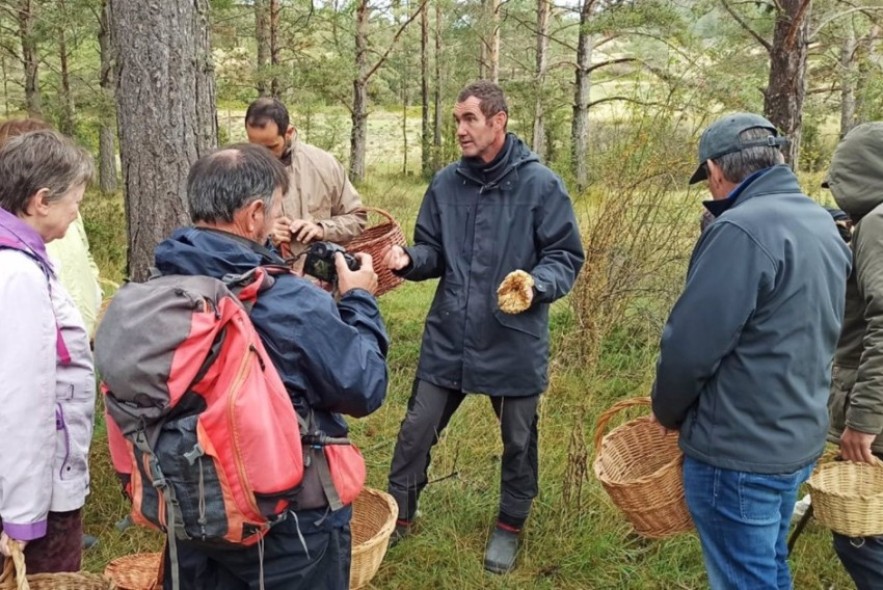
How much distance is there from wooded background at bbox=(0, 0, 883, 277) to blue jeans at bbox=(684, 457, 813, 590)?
2890mm

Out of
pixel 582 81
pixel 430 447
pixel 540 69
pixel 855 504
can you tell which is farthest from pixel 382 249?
pixel 540 69

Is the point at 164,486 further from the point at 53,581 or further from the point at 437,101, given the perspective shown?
the point at 437,101

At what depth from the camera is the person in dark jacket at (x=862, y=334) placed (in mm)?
2746

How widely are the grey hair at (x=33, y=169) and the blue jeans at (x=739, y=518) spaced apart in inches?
86.5

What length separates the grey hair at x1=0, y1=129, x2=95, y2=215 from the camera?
2.34 metres

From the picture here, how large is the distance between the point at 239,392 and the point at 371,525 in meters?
1.71

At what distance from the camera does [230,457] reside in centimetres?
177

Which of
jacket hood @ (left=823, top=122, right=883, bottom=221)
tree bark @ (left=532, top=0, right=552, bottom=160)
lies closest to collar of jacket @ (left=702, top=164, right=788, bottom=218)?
jacket hood @ (left=823, top=122, right=883, bottom=221)

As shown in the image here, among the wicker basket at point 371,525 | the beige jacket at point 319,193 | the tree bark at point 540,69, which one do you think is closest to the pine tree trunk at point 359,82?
the tree bark at point 540,69

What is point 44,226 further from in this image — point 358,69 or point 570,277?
point 358,69

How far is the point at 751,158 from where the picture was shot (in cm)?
243

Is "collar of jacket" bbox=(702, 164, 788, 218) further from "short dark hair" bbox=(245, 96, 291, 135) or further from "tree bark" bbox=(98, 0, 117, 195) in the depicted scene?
"tree bark" bbox=(98, 0, 117, 195)

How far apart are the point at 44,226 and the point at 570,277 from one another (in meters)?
2.11

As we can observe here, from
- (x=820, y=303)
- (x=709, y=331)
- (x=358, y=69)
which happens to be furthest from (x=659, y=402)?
(x=358, y=69)
